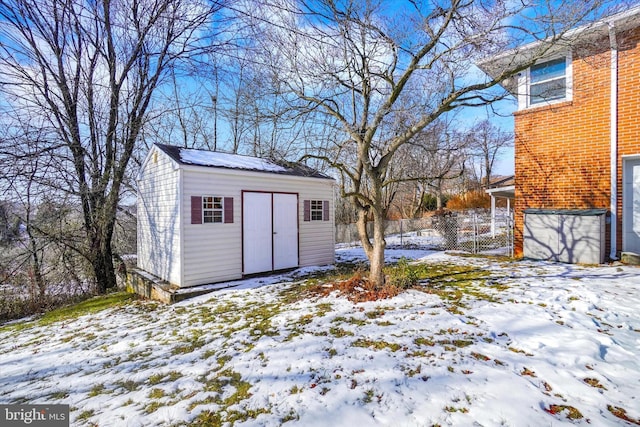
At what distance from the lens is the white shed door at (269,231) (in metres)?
7.57

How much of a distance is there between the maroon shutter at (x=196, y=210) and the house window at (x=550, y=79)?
8361 mm

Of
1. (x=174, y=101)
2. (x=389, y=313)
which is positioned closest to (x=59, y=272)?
(x=174, y=101)

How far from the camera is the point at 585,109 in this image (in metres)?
7.08

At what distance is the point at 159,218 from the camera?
7.66 metres

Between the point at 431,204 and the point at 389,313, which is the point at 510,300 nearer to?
the point at 389,313

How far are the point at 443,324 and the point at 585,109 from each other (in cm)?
689

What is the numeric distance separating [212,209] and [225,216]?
0.34 meters

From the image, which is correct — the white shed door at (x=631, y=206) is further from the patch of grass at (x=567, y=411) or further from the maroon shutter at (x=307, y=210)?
the maroon shutter at (x=307, y=210)

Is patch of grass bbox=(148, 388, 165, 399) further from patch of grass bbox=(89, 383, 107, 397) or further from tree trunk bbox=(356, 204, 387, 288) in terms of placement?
tree trunk bbox=(356, 204, 387, 288)

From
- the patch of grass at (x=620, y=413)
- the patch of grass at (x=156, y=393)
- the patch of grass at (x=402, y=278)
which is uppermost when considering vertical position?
the patch of grass at (x=402, y=278)

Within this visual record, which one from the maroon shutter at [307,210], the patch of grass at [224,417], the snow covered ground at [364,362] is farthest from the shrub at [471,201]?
the patch of grass at [224,417]

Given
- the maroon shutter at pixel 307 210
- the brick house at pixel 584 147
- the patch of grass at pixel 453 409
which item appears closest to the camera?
the patch of grass at pixel 453 409

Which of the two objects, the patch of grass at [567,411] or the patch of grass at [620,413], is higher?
the patch of grass at [620,413]

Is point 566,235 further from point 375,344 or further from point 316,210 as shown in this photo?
point 375,344
